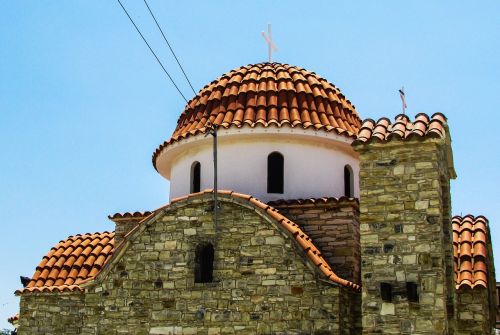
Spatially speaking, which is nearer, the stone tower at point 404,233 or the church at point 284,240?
the stone tower at point 404,233

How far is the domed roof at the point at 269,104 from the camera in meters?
15.9

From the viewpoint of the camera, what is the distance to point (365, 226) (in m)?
12.0

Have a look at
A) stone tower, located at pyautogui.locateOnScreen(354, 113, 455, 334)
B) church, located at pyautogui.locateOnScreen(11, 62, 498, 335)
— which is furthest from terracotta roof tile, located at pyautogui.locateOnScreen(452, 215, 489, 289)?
stone tower, located at pyautogui.locateOnScreen(354, 113, 455, 334)

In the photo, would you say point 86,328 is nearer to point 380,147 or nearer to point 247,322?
point 247,322

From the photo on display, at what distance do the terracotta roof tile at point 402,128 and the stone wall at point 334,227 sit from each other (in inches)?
69.6

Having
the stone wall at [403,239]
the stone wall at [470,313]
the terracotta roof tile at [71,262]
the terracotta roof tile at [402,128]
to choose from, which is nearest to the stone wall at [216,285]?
the stone wall at [403,239]

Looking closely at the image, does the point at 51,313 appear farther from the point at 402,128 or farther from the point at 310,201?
the point at 402,128

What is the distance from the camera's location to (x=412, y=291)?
452 inches

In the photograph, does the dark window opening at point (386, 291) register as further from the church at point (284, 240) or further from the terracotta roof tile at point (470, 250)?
the terracotta roof tile at point (470, 250)

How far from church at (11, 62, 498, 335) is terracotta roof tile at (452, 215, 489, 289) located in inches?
1.2

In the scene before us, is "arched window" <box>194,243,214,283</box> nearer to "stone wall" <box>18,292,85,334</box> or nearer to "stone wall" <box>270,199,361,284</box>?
"stone wall" <box>270,199,361,284</box>

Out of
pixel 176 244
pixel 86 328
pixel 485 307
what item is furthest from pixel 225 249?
pixel 485 307

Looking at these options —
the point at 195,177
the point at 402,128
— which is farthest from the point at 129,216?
the point at 402,128

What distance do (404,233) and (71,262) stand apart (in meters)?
7.75
